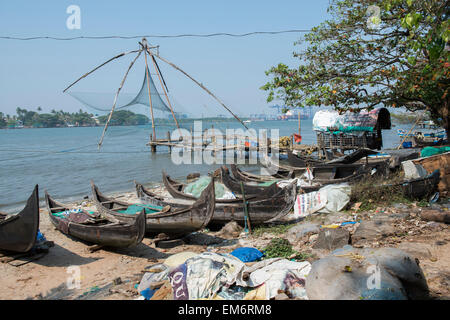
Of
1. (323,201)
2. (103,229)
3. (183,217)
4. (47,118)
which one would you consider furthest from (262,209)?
(47,118)

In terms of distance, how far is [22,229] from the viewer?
20.1 feet

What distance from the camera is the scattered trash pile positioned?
3117mm

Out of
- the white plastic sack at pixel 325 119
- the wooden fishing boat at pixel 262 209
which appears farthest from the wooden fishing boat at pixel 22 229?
the white plastic sack at pixel 325 119

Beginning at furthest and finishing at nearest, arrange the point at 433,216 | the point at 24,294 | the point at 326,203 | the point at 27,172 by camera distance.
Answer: the point at 27,172, the point at 326,203, the point at 433,216, the point at 24,294

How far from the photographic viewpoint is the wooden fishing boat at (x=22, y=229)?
5.94 metres

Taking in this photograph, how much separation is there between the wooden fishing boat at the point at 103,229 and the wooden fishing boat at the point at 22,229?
3.22ft

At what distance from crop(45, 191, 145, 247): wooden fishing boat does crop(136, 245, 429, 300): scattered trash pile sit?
5.66 ft

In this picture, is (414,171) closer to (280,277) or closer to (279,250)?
(279,250)

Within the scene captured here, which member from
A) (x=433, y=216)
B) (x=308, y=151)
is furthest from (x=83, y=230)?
(x=308, y=151)

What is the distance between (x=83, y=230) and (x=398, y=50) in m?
8.70

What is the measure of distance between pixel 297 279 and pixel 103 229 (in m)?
4.22

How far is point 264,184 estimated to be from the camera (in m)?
10.2

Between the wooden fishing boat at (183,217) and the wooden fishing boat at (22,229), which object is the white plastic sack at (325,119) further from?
the wooden fishing boat at (22,229)
